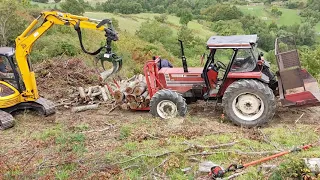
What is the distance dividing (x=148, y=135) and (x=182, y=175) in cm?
201

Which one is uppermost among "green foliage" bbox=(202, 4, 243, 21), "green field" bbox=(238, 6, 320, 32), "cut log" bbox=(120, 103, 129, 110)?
"cut log" bbox=(120, 103, 129, 110)

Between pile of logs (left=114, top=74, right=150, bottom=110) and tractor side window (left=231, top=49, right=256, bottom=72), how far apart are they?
108 inches

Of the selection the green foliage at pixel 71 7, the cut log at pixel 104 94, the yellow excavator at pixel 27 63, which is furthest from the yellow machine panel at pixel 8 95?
the green foliage at pixel 71 7

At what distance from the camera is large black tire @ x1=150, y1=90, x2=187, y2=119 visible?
10.7m

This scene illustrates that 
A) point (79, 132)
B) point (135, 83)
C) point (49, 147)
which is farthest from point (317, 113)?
point (49, 147)

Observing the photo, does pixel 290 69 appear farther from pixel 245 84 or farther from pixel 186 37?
pixel 186 37

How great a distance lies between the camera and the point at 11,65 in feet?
37.8

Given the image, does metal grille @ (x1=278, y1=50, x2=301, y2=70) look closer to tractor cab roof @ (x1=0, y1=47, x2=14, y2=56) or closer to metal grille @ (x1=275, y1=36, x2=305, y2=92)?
metal grille @ (x1=275, y1=36, x2=305, y2=92)

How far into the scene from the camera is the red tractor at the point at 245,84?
33.2 ft

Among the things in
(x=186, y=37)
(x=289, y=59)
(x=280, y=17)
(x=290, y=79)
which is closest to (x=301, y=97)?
(x=290, y=79)

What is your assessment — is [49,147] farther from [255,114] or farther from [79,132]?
[255,114]

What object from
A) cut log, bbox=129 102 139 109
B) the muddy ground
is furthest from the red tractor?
cut log, bbox=129 102 139 109

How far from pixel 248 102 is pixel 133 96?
11.1 ft

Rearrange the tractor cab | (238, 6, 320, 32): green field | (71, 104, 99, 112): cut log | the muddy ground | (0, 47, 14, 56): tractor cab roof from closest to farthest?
the muddy ground < the tractor cab < (0, 47, 14, 56): tractor cab roof < (71, 104, 99, 112): cut log < (238, 6, 320, 32): green field
